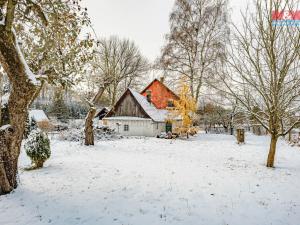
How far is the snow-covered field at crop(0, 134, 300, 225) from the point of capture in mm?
5320

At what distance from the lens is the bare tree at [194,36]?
23.3 meters

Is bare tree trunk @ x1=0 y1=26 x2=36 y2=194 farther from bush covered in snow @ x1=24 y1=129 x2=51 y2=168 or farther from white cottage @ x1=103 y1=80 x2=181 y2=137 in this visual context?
white cottage @ x1=103 y1=80 x2=181 y2=137

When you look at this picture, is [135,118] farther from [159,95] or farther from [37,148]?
[37,148]

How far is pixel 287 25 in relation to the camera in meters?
8.76

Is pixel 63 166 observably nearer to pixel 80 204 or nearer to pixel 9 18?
pixel 80 204

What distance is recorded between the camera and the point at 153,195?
21.9 feet

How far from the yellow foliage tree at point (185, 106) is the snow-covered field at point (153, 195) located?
13009 millimetres

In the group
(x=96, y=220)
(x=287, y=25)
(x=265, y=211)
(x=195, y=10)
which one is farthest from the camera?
(x=195, y=10)

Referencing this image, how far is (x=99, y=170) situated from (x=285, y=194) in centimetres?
653

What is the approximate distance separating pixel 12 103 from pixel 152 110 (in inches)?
879

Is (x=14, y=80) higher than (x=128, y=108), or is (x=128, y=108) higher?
(x=128, y=108)

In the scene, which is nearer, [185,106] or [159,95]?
[185,106]

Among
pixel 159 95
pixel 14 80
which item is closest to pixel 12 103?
pixel 14 80

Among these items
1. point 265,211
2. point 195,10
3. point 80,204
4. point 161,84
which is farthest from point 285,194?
point 161,84
